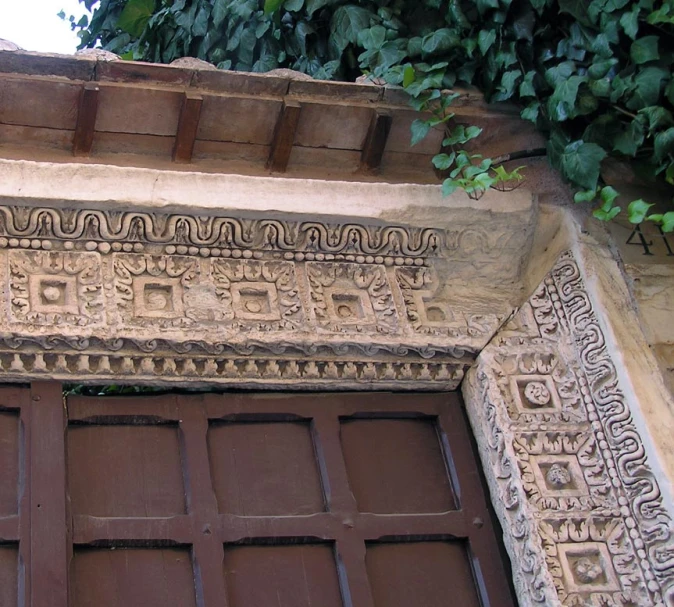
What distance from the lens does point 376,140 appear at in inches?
133

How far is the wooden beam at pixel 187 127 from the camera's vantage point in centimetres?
318

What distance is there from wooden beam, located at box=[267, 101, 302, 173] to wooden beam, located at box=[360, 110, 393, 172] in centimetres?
22

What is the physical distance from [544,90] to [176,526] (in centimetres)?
160

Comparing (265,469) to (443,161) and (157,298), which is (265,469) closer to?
(157,298)

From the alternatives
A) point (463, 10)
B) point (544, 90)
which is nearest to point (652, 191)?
point (544, 90)

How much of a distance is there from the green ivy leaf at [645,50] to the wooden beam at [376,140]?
69 centimetres

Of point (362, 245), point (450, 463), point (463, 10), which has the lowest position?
point (450, 463)

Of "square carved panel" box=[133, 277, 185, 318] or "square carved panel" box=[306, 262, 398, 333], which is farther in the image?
"square carved panel" box=[306, 262, 398, 333]

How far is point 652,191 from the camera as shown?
3564mm

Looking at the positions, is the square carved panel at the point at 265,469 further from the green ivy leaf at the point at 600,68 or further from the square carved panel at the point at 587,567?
the green ivy leaf at the point at 600,68

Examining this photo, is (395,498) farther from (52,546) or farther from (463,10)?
(463,10)

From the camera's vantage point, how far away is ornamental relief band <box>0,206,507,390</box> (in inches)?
117

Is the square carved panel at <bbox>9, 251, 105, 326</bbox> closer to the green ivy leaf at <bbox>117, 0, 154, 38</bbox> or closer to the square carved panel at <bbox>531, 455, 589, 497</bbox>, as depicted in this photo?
the square carved panel at <bbox>531, 455, 589, 497</bbox>

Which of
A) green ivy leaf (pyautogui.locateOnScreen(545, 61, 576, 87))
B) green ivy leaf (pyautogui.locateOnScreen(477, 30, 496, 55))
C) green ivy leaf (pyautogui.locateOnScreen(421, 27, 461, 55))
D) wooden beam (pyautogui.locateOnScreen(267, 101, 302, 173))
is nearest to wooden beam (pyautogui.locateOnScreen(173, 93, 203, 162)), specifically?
wooden beam (pyautogui.locateOnScreen(267, 101, 302, 173))
